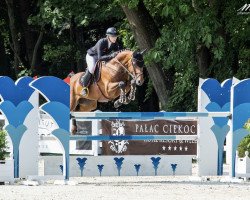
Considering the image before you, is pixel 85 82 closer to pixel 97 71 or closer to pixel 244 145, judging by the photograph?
pixel 97 71

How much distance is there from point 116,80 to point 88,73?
922 millimetres

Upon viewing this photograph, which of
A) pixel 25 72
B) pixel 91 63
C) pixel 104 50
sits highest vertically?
pixel 25 72

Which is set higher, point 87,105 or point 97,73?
point 97,73

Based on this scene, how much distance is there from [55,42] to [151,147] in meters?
15.3

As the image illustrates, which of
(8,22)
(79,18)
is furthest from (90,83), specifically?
(8,22)

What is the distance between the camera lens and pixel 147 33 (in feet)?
80.1

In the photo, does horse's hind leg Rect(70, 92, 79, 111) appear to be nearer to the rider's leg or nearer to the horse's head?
the rider's leg

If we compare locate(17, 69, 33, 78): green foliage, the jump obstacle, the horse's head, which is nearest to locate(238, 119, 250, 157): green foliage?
the jump obstacle

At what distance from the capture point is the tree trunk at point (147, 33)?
24.2m

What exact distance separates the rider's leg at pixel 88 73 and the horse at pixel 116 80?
88mm

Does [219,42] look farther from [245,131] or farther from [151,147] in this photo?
[245,131]

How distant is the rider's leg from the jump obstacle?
4.55m

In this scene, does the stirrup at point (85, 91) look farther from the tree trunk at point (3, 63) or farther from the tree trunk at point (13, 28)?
the tree trunk at point (3, 63)

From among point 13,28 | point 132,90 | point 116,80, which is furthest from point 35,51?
point 132,90
